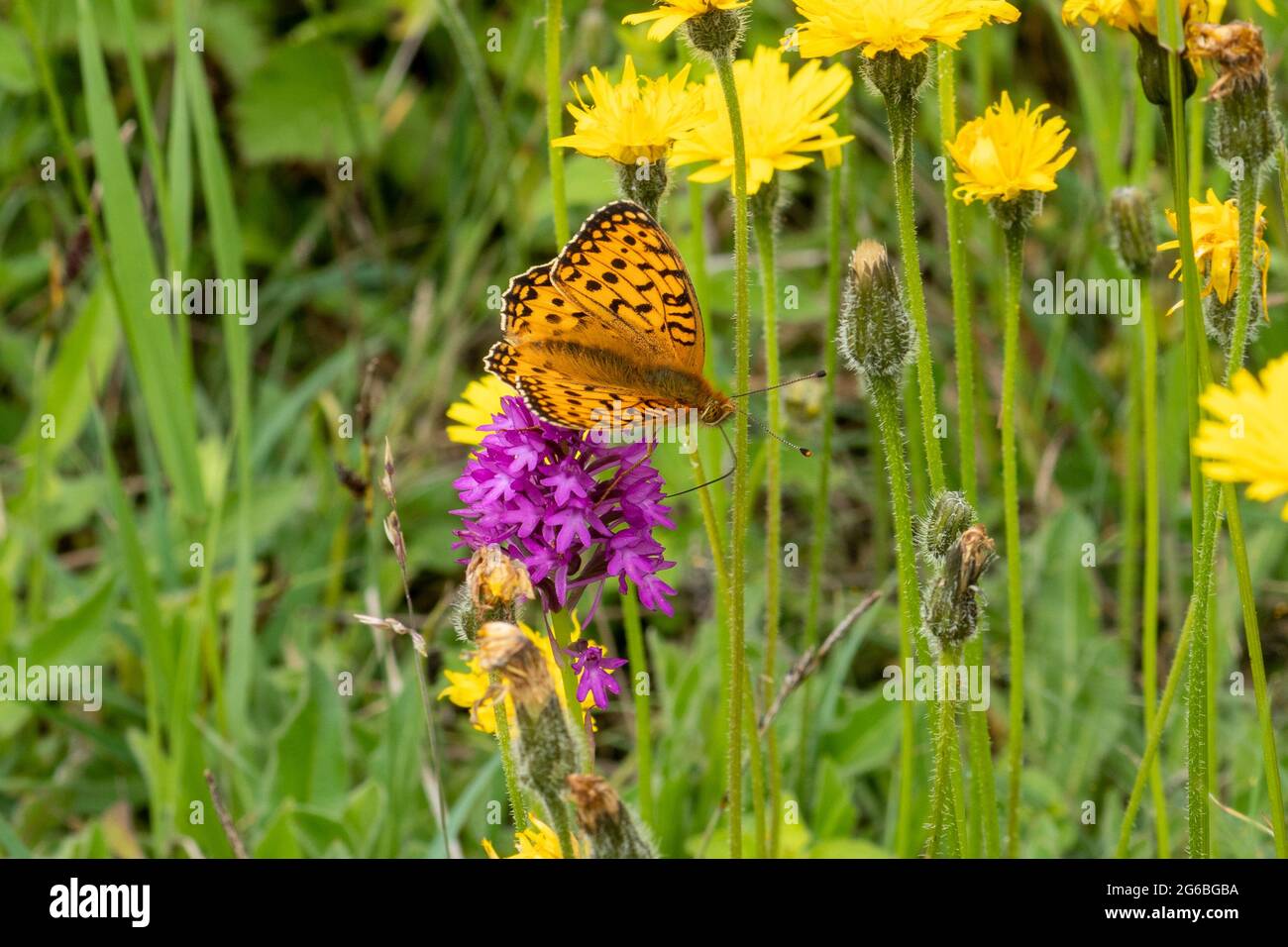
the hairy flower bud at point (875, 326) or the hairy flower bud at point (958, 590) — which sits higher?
the hairy flower bud at point (875, 326)

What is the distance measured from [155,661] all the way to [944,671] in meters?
1.31

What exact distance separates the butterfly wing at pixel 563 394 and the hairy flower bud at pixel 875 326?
0.21 m

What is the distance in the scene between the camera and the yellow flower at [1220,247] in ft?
5.16

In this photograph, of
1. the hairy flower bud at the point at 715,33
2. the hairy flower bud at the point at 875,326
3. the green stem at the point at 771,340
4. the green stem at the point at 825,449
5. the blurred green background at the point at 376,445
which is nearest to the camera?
the hairy flower bud at the point at 715,33

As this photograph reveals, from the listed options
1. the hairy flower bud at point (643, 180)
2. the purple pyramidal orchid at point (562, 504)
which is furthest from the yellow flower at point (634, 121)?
the purple pyramidal orchid at point (562, 504)

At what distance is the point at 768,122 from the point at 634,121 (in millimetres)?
276

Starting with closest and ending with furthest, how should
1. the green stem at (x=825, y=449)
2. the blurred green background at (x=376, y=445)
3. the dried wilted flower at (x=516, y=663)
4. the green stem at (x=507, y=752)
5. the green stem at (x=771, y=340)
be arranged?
the dried wilted flower at (x=516, y=663), the green stem at (x=507, y=752), the green stem at (x=771, y=340), the green stem at (x=825, y=449), the blurred green background at (x=376, y=445)

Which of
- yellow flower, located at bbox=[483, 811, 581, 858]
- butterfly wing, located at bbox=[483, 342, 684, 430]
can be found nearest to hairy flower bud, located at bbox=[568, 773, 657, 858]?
yellow flower, located at bbox=[483, 811, 581, 858]

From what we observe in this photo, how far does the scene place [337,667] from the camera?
9.46 ft

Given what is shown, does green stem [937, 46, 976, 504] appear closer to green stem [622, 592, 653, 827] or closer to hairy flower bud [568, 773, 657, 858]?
green stem [622, 592, 653, 827]

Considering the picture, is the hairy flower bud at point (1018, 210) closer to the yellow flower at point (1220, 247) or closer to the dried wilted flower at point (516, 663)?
the yellow flower at point (1220, 247)

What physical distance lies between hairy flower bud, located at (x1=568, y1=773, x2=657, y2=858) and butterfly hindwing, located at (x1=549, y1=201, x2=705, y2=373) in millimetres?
538

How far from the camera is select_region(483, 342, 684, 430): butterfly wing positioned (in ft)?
4.44
